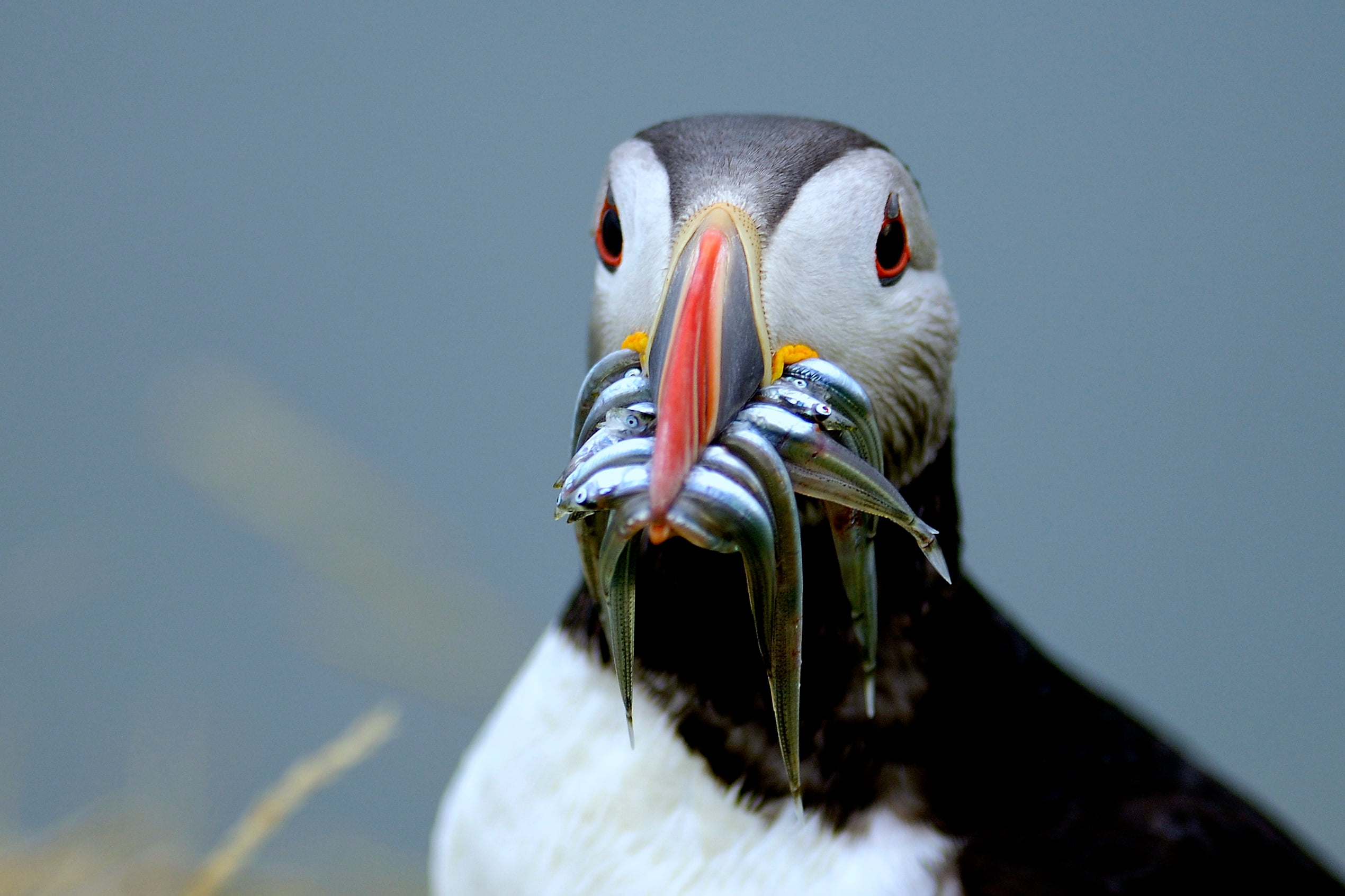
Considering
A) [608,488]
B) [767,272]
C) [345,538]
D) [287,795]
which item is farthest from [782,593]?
[345,538]

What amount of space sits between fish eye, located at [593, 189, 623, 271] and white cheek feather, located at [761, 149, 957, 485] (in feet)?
0.65

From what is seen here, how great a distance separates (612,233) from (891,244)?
0.92 feet

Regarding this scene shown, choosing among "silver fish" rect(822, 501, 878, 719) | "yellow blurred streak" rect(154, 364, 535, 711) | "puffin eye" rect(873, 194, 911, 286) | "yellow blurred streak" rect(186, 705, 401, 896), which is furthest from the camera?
"yellow blurred streak" rect(154, 364, 535, 711)

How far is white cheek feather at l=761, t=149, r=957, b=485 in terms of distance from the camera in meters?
1.06

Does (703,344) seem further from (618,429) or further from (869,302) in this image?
(869,302)

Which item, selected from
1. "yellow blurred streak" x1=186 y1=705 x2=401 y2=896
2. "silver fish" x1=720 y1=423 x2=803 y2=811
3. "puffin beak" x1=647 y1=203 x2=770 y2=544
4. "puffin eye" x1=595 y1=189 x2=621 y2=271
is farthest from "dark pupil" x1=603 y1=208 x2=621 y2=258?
"yellow blurred streak" x1=186 y1=705 x2=401 y2=896

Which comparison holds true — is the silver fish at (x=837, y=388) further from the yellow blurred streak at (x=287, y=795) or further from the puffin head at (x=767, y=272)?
the yellow blurred streak at (x=287, y=795)

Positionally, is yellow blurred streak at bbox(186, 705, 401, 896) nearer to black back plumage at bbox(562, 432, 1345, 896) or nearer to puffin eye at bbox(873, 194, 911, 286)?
black back plumage at bbox(562, 432, 1345, 896)

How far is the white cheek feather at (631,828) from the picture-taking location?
122 centimetres

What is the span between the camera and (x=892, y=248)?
1178mm

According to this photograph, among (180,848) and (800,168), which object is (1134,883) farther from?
(180,848)

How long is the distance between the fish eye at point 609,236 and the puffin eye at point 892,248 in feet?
0.84

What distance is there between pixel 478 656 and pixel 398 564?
1.05 feet

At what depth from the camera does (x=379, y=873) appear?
3.16 metres
